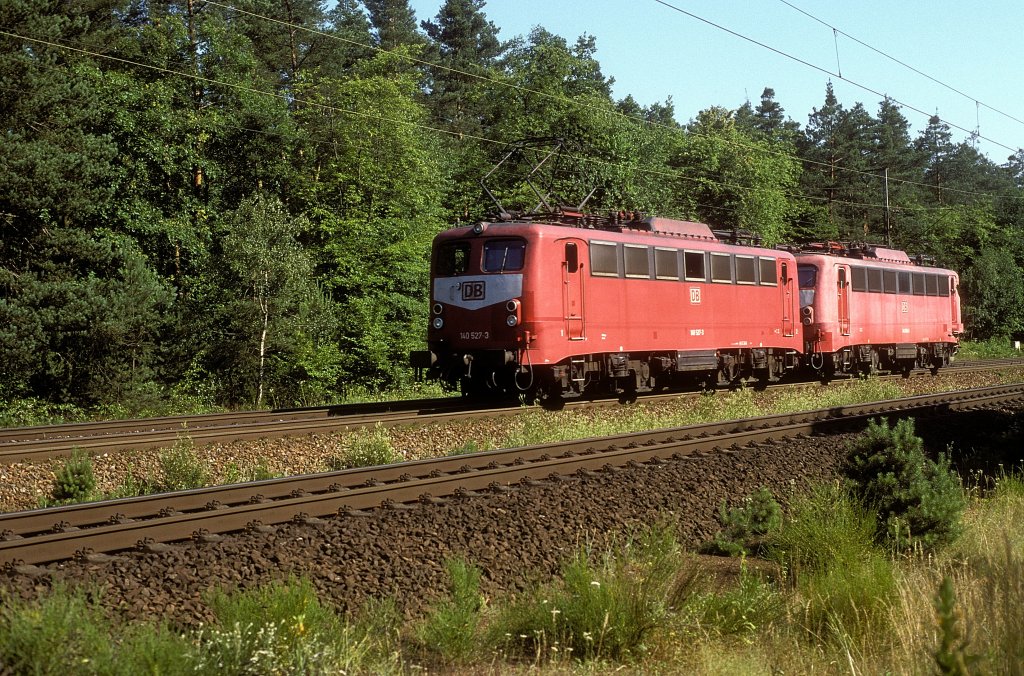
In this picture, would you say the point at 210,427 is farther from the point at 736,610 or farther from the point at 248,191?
the point at 248,191

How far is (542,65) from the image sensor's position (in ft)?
131

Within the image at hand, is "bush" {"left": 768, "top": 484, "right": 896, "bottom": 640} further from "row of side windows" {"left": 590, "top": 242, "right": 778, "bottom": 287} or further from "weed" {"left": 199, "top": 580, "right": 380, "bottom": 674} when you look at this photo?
"row of side windows" {"left": 590, "top": 242, "right": 778, "bottom": 287}

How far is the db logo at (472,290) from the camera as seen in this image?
60.1ft

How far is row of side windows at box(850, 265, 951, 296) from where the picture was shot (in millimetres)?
28359

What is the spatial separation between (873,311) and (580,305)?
1398 cm

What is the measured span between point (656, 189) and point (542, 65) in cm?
1111

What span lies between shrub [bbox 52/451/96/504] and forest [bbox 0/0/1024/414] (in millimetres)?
11072

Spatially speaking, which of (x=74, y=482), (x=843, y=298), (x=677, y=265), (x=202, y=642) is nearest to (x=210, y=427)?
(x=74, y=482)

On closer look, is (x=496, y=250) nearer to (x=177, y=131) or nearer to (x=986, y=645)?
(x=986, y=645)

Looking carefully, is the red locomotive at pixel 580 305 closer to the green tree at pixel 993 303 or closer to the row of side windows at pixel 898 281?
the row of side windows at pixel 898 281

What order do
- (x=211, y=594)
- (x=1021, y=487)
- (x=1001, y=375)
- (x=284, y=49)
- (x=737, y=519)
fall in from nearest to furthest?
(x=211, y=594) → (x=737, y=519) → (x=1021, y=487) → (x=1001, y=375) → (x=284, y=49)

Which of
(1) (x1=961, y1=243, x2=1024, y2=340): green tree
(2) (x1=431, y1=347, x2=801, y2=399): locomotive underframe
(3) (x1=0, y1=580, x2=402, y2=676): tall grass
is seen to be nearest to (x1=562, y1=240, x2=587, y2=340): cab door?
(2) (x1=431, y1=347, x2=801, y2=399): locomotive underframe

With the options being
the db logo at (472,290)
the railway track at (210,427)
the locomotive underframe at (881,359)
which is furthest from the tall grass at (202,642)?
the locomotive underframe at (881,359)

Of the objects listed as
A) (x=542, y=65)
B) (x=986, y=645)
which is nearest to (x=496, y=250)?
(x=986, y=645)
